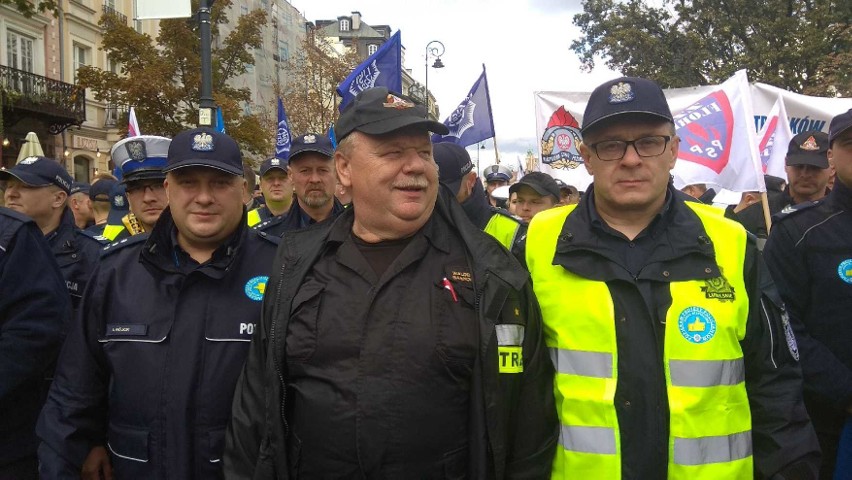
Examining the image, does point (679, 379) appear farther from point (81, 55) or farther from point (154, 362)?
point (81, 55)

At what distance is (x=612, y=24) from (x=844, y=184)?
21539 millimetres

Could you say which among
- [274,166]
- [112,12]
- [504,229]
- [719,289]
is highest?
[112,12]

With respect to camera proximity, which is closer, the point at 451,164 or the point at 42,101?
the point at 451,164

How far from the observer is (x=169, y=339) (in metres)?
2.68

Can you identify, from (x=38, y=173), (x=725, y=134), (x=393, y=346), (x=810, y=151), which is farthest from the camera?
(x=725, y=134)

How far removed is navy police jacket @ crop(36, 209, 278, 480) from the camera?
8.62 ft

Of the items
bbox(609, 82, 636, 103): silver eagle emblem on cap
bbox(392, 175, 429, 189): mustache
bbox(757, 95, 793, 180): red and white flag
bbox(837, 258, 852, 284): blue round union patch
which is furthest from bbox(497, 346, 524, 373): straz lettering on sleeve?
bbox(757, 95, 793, 180): red and white flag

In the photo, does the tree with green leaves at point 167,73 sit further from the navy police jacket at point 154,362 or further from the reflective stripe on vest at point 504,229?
the navy police jacket at point 154,362

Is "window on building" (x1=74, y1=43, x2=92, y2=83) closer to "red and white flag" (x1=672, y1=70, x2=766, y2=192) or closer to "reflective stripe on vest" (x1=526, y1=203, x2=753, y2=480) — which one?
"red and white flag" (x1=672, y1=70, x2=766, y2=192)

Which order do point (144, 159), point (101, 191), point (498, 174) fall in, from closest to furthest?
point (144, 159)
point (101, 191)
point (498, 174)

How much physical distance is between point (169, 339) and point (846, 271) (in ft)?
10.3

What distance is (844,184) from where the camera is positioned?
10.7 feet

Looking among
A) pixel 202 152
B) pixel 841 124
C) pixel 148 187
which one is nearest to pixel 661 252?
pixel 841 124

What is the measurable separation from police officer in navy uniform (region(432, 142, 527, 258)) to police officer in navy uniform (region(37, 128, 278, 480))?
224 centimetres
